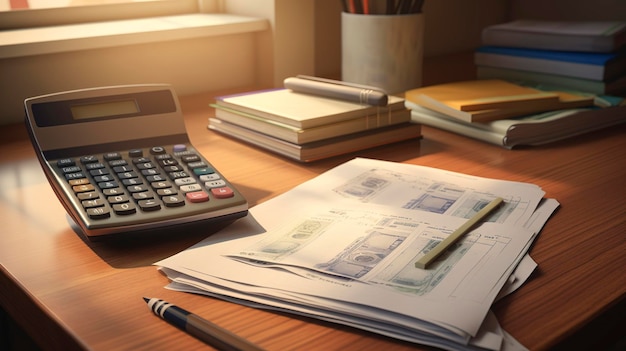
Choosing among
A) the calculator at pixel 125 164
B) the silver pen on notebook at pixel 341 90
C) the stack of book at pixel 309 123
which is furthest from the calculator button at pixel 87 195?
the silver pen on notebook at pixel 341 90

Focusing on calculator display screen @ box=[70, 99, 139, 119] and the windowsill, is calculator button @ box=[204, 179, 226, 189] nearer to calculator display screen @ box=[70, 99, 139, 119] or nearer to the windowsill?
calculator display screen @ box=[70, 99, 139, 119]

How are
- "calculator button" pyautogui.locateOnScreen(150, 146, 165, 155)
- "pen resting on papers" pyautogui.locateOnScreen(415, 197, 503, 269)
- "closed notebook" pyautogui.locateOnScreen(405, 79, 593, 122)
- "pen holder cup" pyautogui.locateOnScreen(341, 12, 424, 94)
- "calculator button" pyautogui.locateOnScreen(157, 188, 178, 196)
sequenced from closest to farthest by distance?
"pen resting on papers" pyautogui.locateOnScreen(415, 197, 503, 269)
"calculator button" pyautogui.locateOnScreen(157, 188, 178, 196)
"calculator button" pyautogui.locateOnScreen(150, 146, 165, 155)
"closed notebook" pyautogui.locateOnScreen(405, 79, 593, 122)
"pen holder cup" pyautogui.locateOnScreen(341, 12, 424, 94)

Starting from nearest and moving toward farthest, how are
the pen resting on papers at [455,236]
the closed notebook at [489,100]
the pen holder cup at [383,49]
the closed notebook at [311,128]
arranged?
the pen resting on papers at [455,236], the closed notebook at [311,128], the closed notebook at [489,100], the pen holder cup at [383,49]

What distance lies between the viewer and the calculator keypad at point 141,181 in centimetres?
68

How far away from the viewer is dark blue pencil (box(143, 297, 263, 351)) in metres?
0.49

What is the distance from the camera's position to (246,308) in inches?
22.0

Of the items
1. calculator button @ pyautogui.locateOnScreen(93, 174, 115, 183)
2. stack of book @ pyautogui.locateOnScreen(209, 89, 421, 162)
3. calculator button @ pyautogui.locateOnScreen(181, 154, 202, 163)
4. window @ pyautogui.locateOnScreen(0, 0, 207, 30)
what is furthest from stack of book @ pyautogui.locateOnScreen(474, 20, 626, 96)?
calculator button @ pyautogui.locateOnScreen(93, 174, 115, 183)

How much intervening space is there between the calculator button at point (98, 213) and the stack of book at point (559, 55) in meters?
0.82

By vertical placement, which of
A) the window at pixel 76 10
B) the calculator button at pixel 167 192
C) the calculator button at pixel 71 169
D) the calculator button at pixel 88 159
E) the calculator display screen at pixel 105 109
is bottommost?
the calculator button at pixel 167 192

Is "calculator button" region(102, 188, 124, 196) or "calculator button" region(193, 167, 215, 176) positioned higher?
"calculator button" region(193, 167, 215, 176)

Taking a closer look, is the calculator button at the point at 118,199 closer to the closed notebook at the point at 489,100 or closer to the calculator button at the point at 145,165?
the calculator button at the point at 145,165

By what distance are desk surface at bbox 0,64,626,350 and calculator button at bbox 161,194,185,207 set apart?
0.11ft

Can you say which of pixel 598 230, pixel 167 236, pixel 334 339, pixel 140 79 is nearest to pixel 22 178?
pixel 167 236

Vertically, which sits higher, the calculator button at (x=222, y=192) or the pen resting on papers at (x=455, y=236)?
the calculator button at (x=222, y=192)
